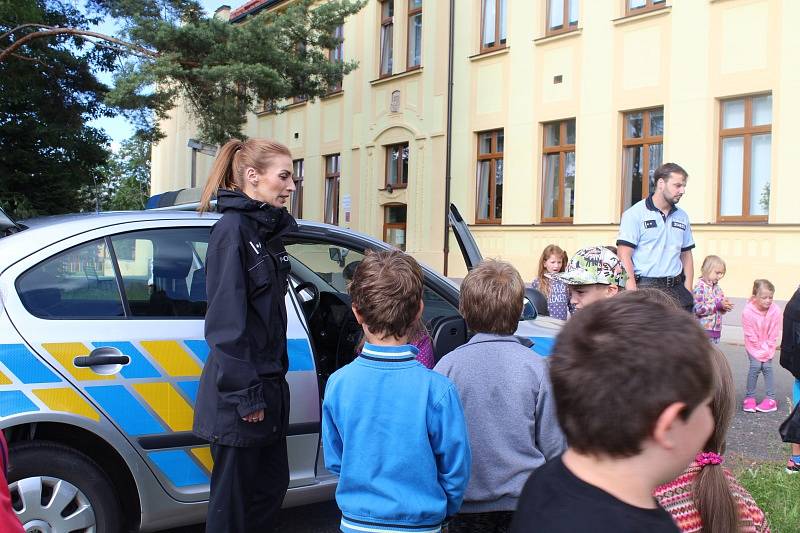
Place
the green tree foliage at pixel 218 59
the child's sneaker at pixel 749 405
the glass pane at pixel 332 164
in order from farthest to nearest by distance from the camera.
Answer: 1. the glass pane at pixel 332 164
2. the green tree foliage at pixel 218 59
3. the child's sneaker at pixel 749 405

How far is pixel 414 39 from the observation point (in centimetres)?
1847

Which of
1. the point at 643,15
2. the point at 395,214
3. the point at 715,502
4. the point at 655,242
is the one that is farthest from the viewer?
the point at 395,214

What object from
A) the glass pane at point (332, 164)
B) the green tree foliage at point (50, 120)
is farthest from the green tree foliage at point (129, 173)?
the green tree foliage at point (50, 120)

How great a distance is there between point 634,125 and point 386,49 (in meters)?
8.22

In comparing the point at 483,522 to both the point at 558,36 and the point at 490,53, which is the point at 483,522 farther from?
the point at 490,53

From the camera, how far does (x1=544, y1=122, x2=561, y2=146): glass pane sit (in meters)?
15.0

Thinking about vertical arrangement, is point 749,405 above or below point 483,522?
below

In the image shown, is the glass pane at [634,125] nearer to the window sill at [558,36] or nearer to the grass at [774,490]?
the window sill at [558,36]

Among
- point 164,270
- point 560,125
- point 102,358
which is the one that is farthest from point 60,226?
point 560,125

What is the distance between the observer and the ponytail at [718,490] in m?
1.66

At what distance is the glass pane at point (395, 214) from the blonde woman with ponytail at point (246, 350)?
15881 millimetres

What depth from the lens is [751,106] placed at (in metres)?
12.1

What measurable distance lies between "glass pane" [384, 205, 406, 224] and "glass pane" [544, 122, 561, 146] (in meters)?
4.74

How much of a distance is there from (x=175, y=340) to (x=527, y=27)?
13966 mm
